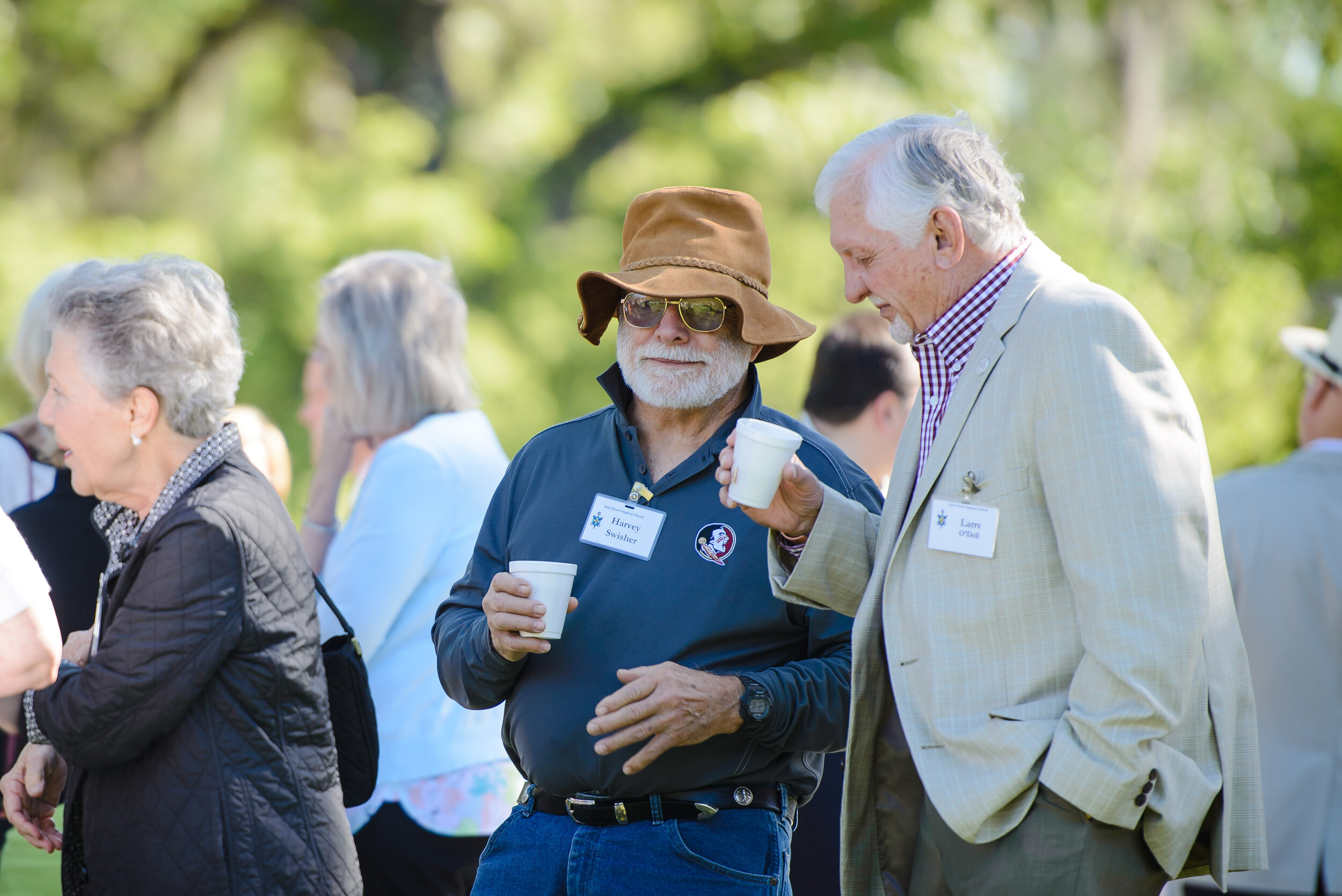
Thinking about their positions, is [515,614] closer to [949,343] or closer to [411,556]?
[949,343]

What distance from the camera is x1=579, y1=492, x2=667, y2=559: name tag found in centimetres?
250

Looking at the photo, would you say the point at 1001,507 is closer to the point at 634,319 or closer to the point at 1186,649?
the point at 1186,649

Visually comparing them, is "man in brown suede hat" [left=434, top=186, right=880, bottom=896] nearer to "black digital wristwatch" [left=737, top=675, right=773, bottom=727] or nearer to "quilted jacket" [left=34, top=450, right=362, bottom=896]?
"black digital wristwatch" [left=737, top=675, right=773, bottom=727]

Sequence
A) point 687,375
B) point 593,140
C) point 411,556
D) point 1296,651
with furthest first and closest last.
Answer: point 593,140
point 1296,651
point 411,556
point 687,375

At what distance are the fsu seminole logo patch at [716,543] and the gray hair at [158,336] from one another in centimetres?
104

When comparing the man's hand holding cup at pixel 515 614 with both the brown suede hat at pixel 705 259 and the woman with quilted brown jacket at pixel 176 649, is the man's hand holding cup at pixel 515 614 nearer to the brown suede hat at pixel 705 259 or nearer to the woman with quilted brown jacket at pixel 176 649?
the woman with quilted brown jacket at pixel 176 649

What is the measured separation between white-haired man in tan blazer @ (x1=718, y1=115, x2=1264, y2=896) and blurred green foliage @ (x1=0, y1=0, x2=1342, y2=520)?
325 inches

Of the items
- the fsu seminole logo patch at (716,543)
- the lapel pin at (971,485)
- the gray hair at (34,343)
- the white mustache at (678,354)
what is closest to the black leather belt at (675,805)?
the fsu seminole logo patch at (716,543)

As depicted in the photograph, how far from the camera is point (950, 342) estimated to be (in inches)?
89.0

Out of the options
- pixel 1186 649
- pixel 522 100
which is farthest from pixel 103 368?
pixel 522 100

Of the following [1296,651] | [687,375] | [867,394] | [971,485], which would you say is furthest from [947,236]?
[1296,651]

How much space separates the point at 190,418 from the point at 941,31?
1038cm

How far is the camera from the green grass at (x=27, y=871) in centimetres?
319

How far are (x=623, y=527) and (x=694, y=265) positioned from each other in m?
0.61
